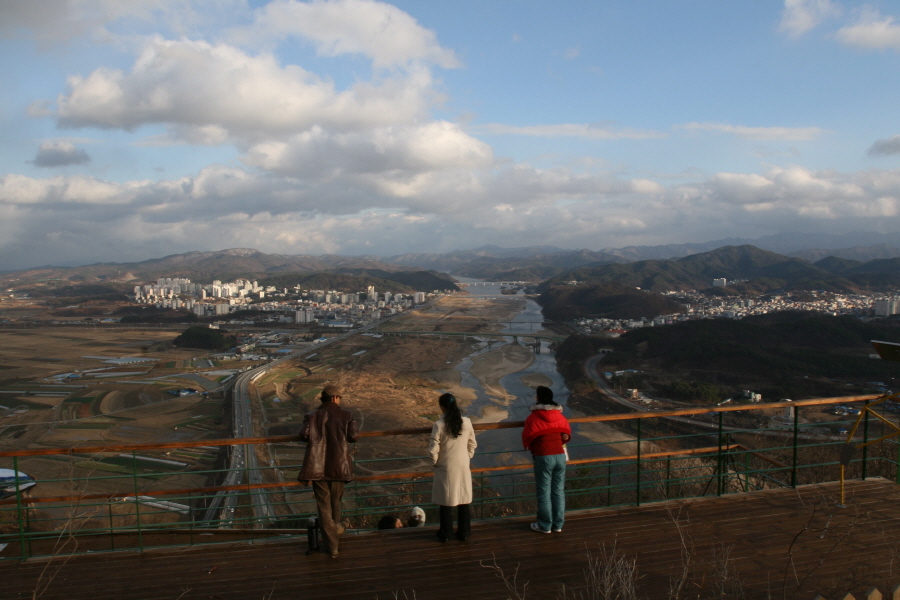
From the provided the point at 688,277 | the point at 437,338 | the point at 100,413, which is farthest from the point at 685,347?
the point at 688,277

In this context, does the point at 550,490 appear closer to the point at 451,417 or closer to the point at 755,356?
the point at 451,417

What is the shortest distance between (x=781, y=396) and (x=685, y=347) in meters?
9.68

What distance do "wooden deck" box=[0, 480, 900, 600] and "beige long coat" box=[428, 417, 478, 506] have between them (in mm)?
357

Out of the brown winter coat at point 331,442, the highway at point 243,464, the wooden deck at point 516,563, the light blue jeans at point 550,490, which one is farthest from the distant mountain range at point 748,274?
the brown winter coat at point 331,442

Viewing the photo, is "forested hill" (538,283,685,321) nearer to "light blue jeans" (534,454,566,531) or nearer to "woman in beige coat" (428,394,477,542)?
"light blue jeans" (534,454,566,531)

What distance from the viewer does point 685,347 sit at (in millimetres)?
33031

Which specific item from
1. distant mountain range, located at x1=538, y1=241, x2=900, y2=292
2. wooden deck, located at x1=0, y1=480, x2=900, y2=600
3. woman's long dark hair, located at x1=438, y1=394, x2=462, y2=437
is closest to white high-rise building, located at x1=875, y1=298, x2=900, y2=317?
distant mountain range, located at x1=538, y1=241, x2=900, y2=292

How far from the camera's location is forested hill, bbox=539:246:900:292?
70.4 meters

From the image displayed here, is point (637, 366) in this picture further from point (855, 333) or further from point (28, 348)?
point (28, 348)

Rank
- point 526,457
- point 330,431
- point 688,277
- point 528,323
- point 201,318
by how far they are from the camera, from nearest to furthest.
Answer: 1. point 330,431
2. point 526,457
3. point 528,323
4. point 201,318
5. point 688,277

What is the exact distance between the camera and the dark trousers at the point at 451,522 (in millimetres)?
3598

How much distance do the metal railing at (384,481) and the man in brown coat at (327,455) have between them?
7.7 inches

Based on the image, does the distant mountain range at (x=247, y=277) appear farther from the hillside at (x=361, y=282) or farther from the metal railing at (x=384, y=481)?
the metal railing at (x=384, y=481)

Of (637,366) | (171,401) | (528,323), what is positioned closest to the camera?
(171,401)
